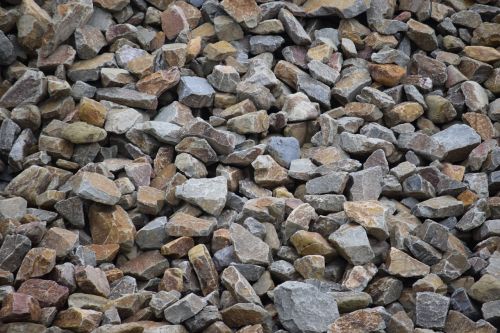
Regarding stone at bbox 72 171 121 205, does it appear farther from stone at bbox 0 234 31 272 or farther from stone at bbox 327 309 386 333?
stone at bbox 327 309 386 333

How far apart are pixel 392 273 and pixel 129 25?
2275 millimetres

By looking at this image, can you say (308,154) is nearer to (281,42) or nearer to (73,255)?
(281,42)

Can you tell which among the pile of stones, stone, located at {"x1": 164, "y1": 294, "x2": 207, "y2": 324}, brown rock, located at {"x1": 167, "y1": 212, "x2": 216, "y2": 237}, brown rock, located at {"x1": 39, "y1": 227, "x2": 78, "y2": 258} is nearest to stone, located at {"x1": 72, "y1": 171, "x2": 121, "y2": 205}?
the pile of stones

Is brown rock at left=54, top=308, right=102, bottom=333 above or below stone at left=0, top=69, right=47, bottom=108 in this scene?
below

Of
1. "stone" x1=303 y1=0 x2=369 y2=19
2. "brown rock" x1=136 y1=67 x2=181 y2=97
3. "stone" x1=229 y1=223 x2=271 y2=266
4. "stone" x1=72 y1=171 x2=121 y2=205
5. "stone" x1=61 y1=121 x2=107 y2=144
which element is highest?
"stone" x1=303 y1=0 x2=369 y2=19

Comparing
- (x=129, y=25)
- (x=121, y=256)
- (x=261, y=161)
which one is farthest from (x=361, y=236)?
(x=129, y=25)

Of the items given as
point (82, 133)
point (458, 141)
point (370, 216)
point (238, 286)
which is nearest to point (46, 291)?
point (238, 286)

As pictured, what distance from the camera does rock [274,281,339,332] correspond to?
2.88m

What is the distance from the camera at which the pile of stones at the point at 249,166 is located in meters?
3.01

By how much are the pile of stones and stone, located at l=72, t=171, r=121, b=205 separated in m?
0.01

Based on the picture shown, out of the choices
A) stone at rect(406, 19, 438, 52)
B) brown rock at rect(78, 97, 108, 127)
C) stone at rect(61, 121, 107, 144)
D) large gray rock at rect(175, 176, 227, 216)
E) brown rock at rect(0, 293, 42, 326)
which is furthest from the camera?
stone at rect(406, 19, 438, 52)

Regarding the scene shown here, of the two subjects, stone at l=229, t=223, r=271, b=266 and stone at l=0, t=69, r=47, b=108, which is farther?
stone at l=0, t=69, r=47, b=108

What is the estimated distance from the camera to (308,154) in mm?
3887

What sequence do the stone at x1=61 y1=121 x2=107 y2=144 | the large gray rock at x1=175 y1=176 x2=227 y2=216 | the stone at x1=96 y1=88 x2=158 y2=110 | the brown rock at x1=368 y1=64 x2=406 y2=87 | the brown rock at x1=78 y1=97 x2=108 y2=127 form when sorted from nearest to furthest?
the large gray rock at x1=175 y1=176 x2=227 y2=216, the stone at x1=61 y1=121 x2=107 y2=144, the brown rock at x1=78 y1=97 x2=108 y2=127, the stone at x1=96 y1=88 x2=158 y2=110, the brown rock at x1=368 y1=64 x2=406 y2=87
